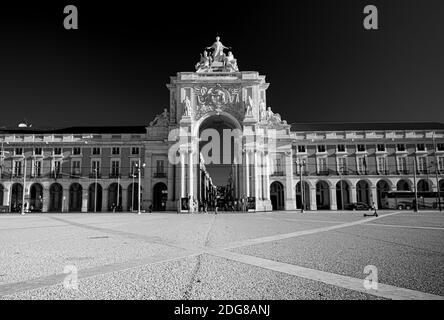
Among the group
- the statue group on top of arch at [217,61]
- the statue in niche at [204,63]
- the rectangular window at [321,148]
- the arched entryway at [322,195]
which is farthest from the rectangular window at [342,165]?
the statue in niche at [204,63]

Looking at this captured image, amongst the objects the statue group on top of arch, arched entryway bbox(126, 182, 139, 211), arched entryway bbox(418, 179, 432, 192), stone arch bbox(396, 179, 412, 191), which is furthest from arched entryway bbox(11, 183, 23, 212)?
arched entryway bbox(418, 179, 432, 192)

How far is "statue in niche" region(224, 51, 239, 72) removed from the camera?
2511 inches

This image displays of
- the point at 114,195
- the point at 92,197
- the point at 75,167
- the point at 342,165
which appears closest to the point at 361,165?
the point at 342,165

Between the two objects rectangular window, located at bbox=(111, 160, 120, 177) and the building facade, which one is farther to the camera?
rectangular window, located at bbox=(111, 160, 120, 177)

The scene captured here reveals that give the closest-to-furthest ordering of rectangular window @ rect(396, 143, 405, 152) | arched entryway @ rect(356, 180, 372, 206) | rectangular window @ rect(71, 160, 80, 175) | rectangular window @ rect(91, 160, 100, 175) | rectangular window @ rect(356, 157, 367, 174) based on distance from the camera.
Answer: rectangular window @ rect(356, 157, 367, 174) → rectangular window @ rect(71, 160, 80, 175) → rectangular window @ rect(396, 143, 405, 152) → rectangular window @ rect(91, 160, 100, 175) → arched entryway @ rect(356, 180, 372, 206)

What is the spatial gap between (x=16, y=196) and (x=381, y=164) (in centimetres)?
7553

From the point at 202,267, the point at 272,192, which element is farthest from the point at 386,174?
the point at 202,267

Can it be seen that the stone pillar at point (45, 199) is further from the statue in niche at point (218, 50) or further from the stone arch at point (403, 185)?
the stone arch at point (403, 185)

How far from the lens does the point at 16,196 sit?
65.5 metres

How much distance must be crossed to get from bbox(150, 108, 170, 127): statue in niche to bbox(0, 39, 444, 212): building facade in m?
0.21

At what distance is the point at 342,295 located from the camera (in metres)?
5.16

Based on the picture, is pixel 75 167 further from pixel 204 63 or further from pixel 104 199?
pixel 204 63

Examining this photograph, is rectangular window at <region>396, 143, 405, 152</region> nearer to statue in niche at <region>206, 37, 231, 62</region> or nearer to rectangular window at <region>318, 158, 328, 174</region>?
rectangular window at <region>318, 158, 328, 174</region>
